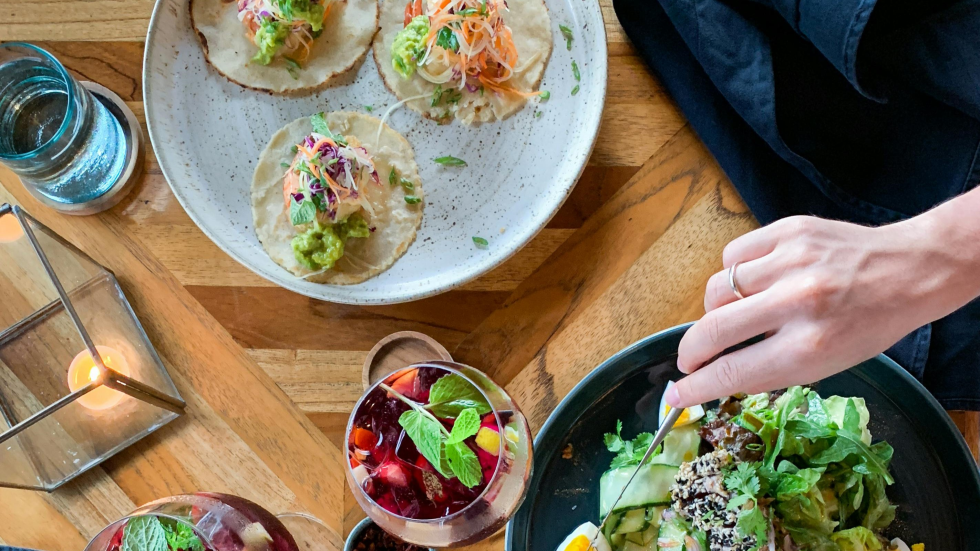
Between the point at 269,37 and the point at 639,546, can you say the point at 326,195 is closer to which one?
the point at 269,37

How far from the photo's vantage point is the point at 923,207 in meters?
1.56

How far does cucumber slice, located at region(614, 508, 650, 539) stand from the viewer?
1489 millimetres

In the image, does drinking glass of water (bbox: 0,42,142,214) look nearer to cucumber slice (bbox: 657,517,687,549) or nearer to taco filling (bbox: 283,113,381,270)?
taco filling (bbox: 283,113,381,270)

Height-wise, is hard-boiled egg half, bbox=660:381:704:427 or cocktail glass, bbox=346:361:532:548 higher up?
cocktail glass, bbox=346:361:532:548

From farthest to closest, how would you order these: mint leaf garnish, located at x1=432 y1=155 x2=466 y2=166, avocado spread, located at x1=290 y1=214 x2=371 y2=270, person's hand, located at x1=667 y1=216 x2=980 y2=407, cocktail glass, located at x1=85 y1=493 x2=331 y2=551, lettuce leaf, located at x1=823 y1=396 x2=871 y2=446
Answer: mint leaf garnish, located at x1=432 y1=155 x2=466 y2=166, avocado spread, located at x1=290 y1=214 x2=371 y2=270, lettuce leaf, located at x1=823 y1=396 x2=871 y2=446, cocktail glass, located at x1=85 y1=493 x2=331 y2=551, person's hand, located at x1=667 y1=216 x2=980 y2=407

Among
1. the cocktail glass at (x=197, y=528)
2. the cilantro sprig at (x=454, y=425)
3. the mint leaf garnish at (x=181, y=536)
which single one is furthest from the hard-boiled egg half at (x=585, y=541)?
the mint leaf garnish at (x=181, y=536)

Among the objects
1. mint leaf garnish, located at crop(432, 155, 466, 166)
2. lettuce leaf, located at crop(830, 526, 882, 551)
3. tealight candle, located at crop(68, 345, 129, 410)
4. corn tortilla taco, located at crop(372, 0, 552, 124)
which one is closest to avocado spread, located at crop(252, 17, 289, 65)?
corn tortilla taco, located at crop(372, 0, 552, 124)

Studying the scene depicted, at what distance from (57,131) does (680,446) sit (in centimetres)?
164

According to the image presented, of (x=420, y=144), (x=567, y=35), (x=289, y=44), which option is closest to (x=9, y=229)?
(x=289, y=44)

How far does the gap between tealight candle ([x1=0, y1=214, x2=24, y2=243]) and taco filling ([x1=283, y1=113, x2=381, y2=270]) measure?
0.57 meters

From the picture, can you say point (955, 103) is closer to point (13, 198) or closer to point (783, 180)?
point (783, 180)

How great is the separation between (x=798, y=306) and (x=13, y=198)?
1874mm

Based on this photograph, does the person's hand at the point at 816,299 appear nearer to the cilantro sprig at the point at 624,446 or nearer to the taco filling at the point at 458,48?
the cilantro sprig at the point at 624,446

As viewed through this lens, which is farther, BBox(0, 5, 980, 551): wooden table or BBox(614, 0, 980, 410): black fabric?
BBox(0, 5, 980, 551): wooden table
